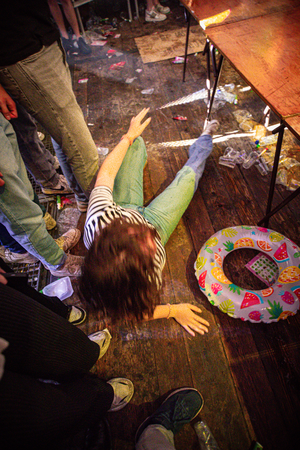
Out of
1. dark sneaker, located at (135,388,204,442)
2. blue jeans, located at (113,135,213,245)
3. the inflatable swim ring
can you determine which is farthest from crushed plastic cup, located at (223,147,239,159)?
dark sneaker, located at (135,388,204,442)

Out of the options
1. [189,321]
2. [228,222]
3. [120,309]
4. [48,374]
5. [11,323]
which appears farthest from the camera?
[228,222]

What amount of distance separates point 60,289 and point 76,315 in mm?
217

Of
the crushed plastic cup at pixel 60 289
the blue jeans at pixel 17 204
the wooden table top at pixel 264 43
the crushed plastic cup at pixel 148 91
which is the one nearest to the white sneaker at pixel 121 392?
the crushed plastic cup at pixel 60 289

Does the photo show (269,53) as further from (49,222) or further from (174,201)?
(49,222)

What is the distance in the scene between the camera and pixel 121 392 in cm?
121

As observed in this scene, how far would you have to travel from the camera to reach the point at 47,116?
1.24 metres

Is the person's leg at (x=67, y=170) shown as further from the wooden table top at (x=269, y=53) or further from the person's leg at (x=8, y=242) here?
the wooden table top at (x=269, y=53)

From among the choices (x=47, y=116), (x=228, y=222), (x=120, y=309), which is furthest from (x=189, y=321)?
(x=47, y=116)

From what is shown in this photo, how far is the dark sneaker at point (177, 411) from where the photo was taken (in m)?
1.12

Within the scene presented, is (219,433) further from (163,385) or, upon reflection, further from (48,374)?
(48,374)

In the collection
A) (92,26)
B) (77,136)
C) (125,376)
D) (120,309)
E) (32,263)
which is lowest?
(125,376)

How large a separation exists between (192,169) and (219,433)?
1505mm

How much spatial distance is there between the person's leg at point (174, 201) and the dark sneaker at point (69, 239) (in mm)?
624

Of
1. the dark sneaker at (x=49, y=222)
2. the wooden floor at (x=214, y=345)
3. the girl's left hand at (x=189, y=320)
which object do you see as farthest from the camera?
the dark sneaker at (x=49, y=222)
